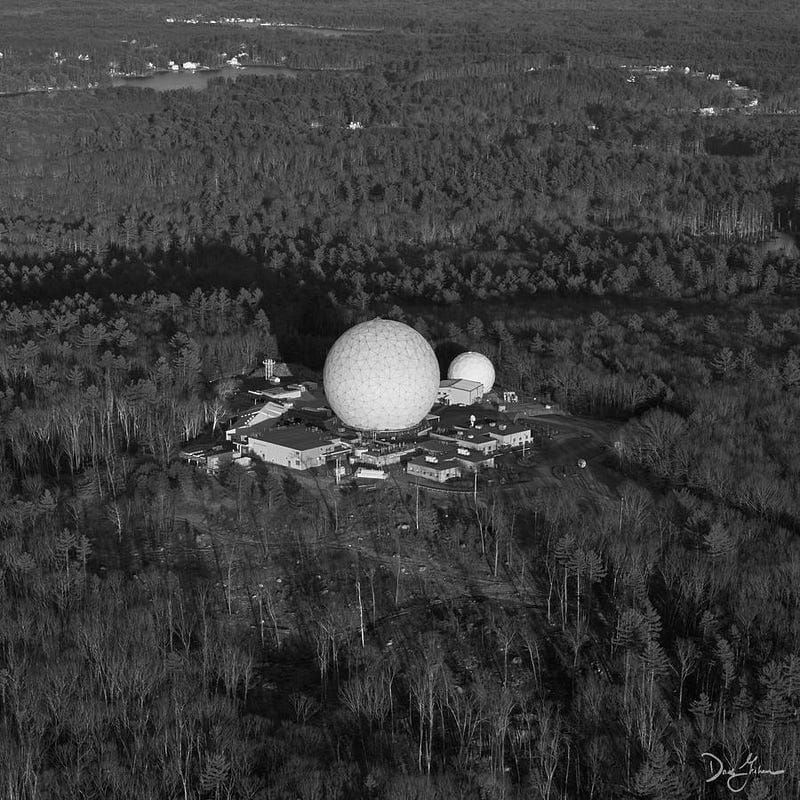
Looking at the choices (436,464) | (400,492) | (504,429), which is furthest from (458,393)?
(400,492)

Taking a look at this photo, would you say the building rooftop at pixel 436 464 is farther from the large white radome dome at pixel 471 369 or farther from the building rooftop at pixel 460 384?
the large white radome dome at pixel 471 369

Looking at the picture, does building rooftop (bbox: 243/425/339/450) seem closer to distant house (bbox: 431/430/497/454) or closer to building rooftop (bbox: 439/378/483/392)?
distant house (bbox: 431/430/497/454)

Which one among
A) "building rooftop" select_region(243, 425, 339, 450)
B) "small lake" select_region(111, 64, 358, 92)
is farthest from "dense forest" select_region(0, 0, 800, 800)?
"small lake" select_region(111, 64, 358, 92)

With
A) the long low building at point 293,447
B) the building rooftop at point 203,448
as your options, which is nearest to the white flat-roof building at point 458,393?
the long low building at point 293,447

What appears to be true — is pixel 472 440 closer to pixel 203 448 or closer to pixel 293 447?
pixel 293 447

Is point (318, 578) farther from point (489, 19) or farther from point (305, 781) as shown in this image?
point (489, 19)
